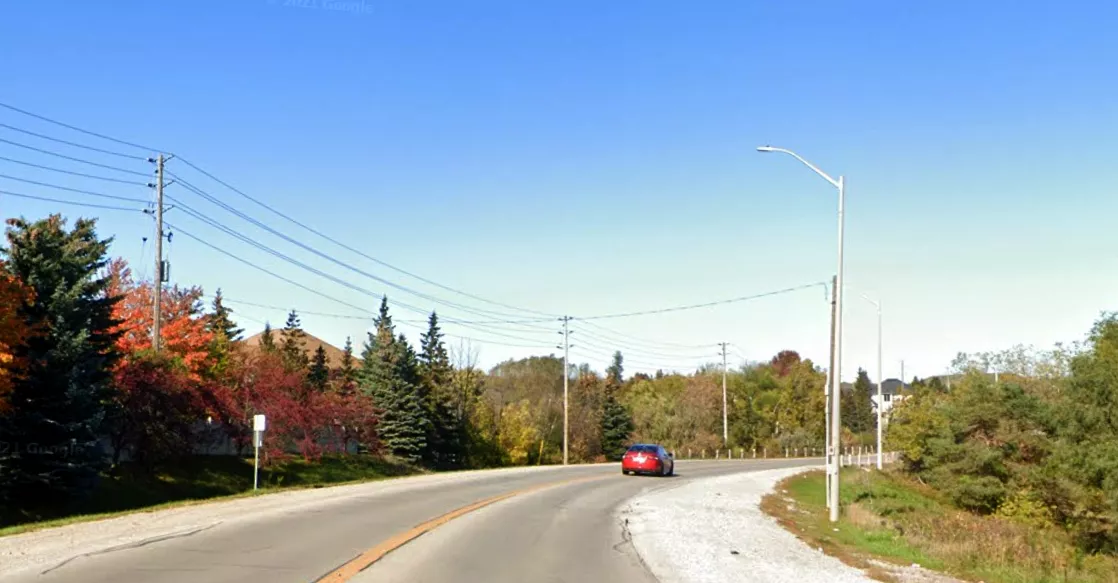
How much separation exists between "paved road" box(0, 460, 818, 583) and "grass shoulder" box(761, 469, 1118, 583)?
417 cm

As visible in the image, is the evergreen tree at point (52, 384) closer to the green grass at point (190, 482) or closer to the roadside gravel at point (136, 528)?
the green grass at point (190, 482)

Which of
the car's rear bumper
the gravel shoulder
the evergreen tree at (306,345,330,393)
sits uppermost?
the evergreen tree at (306,345,330,393)

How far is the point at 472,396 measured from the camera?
67250mm

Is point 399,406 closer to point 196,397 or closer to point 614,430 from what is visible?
point 196,397

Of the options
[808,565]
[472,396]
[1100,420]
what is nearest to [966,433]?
[1100,420]

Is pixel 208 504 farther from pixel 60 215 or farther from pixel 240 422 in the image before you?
pixel 240 422

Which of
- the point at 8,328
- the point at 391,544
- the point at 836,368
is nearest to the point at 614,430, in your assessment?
the point at 836,368

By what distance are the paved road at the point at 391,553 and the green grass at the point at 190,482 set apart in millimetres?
6568

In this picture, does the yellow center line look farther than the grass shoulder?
No

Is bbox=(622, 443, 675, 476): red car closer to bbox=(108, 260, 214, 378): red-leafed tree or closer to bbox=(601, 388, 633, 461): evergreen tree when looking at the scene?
bbox=(108, 260, 214, 378): red-leafed tree

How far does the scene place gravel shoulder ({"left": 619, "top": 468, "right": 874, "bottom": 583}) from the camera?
39.6ft

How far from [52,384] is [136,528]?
1276cm

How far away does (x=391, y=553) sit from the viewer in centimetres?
1275

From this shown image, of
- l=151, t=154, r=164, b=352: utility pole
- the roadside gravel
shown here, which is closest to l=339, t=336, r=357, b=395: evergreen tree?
l=151, t=154, r=164, b=352: utility pole
